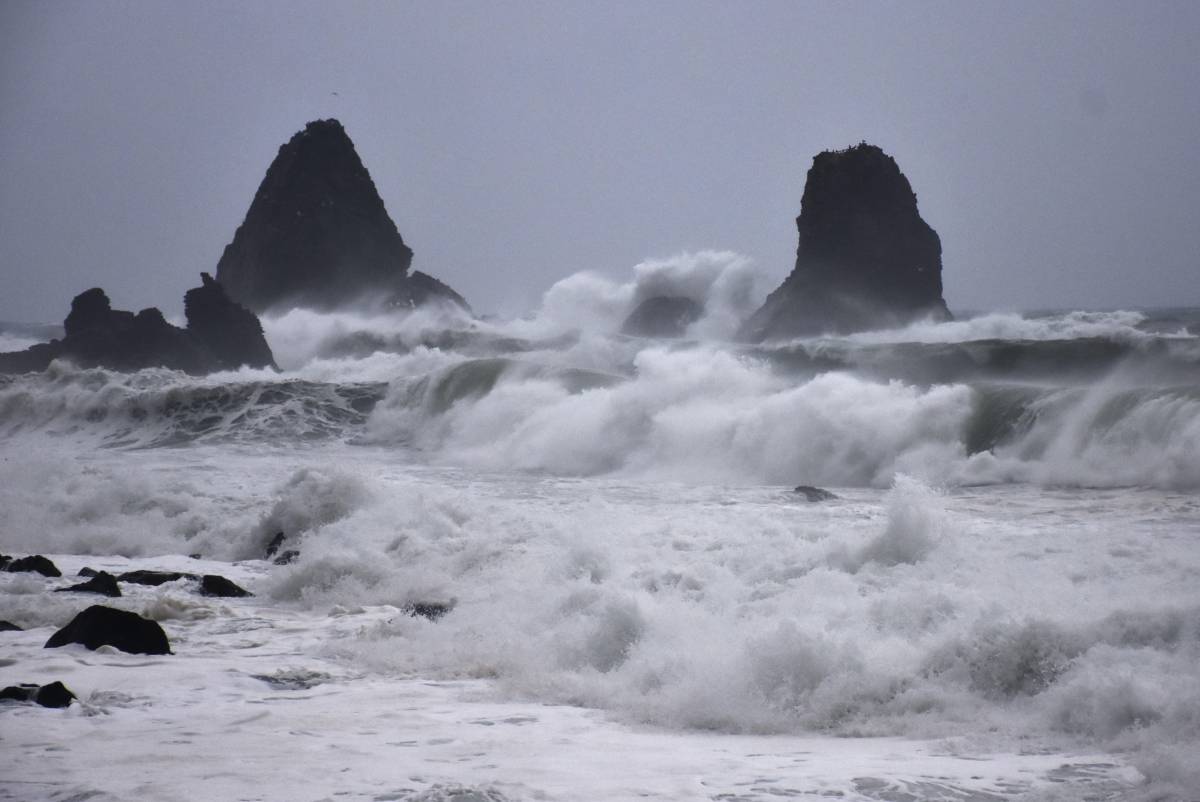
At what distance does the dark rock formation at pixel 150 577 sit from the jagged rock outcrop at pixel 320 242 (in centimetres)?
5598

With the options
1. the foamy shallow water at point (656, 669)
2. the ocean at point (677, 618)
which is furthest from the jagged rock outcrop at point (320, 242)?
the foamy shallow water at point (656, 669)

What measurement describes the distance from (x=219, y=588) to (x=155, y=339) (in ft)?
116

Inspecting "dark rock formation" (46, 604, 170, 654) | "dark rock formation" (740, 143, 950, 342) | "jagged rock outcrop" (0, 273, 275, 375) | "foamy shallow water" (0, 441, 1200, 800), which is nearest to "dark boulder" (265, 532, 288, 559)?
"foamy shallow water" (0, 441, 1200, 800)

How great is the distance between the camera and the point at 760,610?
6.44 meters

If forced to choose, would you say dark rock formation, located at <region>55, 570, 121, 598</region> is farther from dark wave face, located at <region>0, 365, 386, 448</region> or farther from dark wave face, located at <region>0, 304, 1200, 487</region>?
dark wave face, located at <region>0, 365, 386, 448</region>

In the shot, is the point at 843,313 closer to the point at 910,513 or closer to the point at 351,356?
the point at 351,356

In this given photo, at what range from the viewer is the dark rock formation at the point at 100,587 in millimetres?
7980

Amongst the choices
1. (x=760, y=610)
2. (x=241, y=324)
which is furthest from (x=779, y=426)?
(x=241, y=324)

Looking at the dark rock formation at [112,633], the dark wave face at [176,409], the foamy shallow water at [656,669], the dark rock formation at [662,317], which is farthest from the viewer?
the dark rock formation at [662,317]

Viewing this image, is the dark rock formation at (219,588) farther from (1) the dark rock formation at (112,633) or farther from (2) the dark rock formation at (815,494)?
(2) the dark rock formation at (815,494)

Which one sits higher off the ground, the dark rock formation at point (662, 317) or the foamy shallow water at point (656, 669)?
the dark rock formation at point (662, 317)

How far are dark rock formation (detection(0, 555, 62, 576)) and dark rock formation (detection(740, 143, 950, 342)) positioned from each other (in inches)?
1720

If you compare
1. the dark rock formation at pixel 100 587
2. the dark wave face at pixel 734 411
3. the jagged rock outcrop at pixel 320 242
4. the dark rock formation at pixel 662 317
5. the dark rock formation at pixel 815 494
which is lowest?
the dark rock formation at pixel 100 587

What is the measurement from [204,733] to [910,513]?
16.2ft
